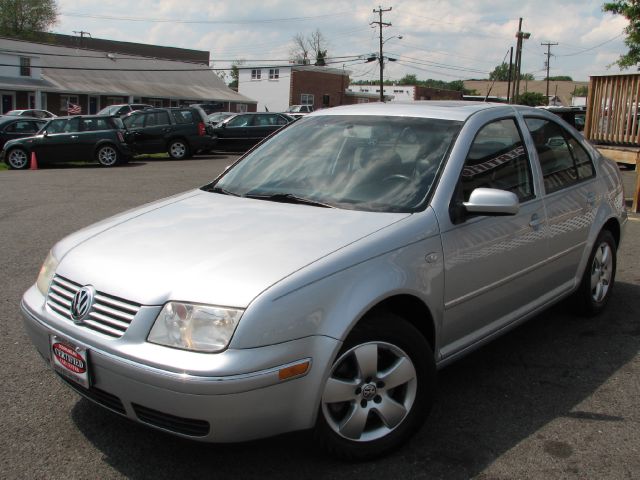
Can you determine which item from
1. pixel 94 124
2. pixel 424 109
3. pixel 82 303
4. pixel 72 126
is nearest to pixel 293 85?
pixel 94 124

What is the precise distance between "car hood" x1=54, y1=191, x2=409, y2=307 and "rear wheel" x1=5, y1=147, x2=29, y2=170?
17375 millimetres

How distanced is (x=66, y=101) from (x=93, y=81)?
11.8 feet

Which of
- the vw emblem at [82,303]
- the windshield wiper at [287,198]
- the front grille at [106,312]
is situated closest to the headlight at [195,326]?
the front grille at [106,312]

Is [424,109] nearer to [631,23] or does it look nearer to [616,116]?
[616,116]

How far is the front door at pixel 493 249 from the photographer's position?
349 cm

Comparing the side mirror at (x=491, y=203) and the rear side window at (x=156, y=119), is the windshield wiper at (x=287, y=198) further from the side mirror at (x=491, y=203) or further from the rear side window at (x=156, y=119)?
the rear side window at (x=156, y=119)

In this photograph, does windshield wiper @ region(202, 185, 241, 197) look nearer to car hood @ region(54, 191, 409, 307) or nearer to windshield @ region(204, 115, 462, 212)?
windshield @ region(204, 115, 462, 212)

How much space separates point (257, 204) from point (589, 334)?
2.76m

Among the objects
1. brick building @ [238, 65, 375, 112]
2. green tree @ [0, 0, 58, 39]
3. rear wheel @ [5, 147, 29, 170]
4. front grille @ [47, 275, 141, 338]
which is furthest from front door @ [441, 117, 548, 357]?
green tree @ [0, 0, 58, 39]

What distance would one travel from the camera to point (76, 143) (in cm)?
1983

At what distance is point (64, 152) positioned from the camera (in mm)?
19766

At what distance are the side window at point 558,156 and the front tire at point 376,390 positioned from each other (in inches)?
72.0

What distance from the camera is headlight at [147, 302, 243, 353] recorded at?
2605 mm

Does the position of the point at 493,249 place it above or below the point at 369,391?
above
